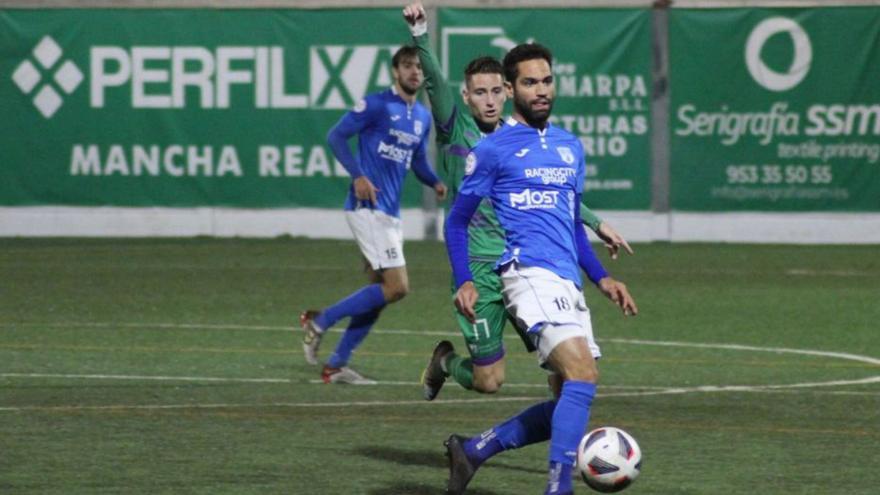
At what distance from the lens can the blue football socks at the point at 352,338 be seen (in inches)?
518

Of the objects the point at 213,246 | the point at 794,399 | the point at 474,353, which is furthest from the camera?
the point at 213,246

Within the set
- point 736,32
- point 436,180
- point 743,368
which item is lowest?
point 743,368

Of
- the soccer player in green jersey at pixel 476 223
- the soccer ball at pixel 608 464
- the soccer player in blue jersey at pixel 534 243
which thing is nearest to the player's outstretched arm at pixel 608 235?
the soccer player in green jersey at pixel 476 223

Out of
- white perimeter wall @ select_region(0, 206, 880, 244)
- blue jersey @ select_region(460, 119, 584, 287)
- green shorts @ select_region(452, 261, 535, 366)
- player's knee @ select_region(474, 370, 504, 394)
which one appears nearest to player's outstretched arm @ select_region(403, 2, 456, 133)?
green shorts @ select_region(452, 261, 535, 366)

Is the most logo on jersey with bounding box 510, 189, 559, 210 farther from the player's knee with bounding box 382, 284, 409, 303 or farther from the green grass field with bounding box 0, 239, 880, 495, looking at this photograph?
the player's knee with bounding box 382, 284, 409, 303

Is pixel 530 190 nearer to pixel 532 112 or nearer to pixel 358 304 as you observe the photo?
pixel 532 112

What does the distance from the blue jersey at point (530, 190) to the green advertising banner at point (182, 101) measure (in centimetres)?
1797

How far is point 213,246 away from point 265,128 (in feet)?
6.33

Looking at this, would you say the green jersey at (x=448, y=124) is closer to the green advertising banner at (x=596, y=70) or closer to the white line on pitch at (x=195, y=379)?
the white line on pitch at (x=195, y=379)

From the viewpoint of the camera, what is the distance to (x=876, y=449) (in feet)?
33.5

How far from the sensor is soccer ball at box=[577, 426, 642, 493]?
26.7 ft

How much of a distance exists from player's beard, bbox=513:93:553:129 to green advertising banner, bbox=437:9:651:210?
1736cm

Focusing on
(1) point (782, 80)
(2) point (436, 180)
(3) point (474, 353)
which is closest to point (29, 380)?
(2) point (436, 180)

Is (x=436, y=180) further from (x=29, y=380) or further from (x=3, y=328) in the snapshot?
(x=3, y=328)
